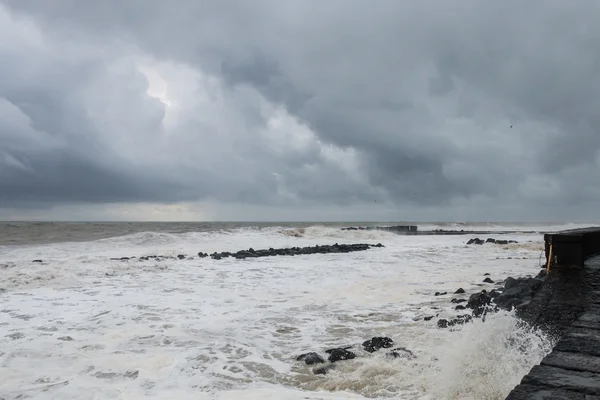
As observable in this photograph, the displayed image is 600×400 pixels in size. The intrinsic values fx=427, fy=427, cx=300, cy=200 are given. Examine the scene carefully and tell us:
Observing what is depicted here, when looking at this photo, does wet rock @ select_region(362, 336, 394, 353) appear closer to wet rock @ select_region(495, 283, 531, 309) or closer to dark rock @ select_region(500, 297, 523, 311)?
dark rock @ select_region(500, 297, 523, 311)

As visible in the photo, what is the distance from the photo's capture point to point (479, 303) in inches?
322

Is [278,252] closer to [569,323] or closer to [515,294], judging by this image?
[515,294]

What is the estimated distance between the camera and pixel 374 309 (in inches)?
334

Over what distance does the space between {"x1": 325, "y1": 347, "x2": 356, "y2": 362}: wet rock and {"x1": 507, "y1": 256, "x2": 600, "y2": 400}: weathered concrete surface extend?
237 centimetres

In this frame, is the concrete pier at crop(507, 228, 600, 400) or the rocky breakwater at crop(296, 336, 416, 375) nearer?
the concrete pier at crop(507, 228, 600, 400)

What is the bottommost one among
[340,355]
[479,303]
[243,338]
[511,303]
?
[243,338]

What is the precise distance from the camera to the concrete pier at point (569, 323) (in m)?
2.81

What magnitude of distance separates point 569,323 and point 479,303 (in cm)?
310

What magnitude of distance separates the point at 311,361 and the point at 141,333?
298cm

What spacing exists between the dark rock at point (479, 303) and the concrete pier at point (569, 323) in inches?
48.7

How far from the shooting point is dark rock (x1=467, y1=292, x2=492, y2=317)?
305 inches

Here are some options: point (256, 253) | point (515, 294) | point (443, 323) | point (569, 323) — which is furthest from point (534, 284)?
point (256, 253)

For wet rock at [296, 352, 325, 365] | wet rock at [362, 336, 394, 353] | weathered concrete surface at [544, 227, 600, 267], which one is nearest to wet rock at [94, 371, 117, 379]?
wet rock at [296, 352, 325, 365]

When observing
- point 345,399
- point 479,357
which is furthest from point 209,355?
point 479,357
